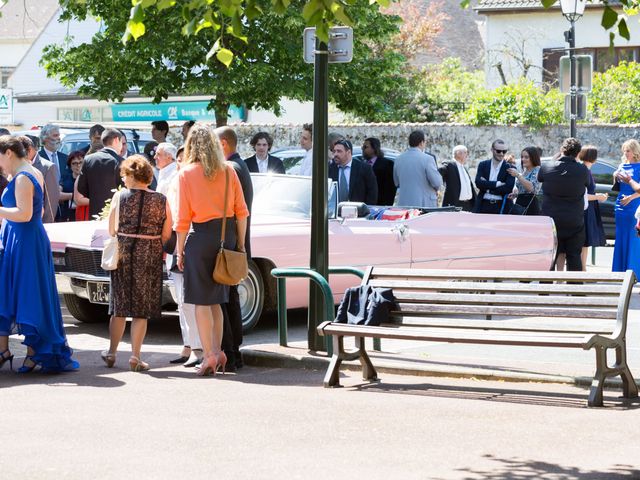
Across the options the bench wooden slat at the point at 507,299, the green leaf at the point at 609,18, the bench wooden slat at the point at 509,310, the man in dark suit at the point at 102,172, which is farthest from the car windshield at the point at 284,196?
the green leaf at the point at 609,18

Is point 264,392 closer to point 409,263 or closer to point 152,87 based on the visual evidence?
point 409,263

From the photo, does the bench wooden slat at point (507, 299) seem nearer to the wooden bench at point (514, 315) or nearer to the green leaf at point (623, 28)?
the wooden bench at point (514, 315)

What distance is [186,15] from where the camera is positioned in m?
7.38

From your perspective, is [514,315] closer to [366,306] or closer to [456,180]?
[366,306]

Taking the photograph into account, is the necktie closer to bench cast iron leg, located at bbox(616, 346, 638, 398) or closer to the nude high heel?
the nude high heel

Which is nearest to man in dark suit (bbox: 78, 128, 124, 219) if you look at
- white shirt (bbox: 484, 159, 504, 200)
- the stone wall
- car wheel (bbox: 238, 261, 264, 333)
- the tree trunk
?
car wheel (bbox: 238, 261, 264, 333)

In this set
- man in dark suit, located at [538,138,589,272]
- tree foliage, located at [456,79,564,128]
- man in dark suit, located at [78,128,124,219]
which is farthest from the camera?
tree foliage, located at [456,79,564,128]

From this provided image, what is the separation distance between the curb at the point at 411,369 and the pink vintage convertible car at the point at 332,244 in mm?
1545

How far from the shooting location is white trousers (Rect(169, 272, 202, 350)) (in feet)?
33.5

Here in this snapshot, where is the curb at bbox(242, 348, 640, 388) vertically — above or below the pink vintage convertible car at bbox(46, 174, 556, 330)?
below

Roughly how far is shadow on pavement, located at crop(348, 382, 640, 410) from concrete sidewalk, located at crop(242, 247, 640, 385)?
0.32 m

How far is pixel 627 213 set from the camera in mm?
15188

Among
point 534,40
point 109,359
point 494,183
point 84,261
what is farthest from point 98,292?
point 534,40

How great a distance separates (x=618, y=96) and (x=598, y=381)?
83.7 ft
